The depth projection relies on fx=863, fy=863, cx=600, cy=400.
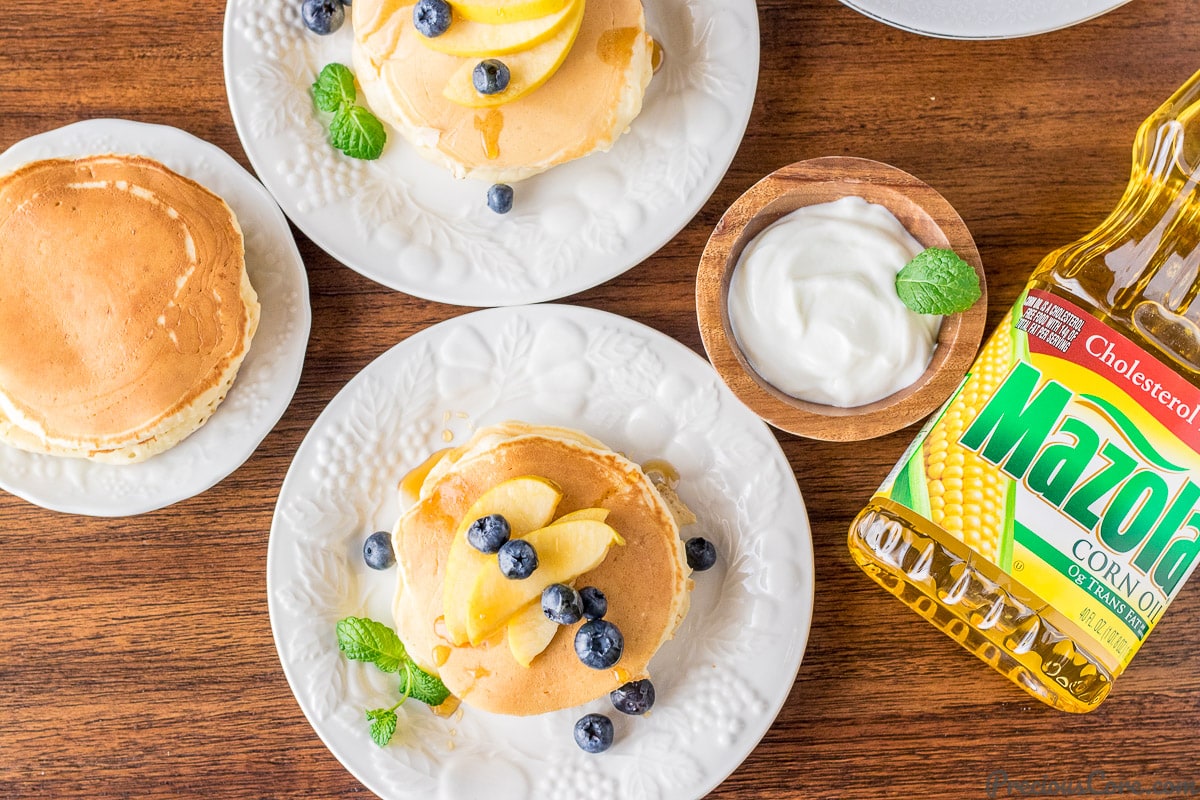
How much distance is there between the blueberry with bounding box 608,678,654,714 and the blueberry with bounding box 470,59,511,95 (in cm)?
115

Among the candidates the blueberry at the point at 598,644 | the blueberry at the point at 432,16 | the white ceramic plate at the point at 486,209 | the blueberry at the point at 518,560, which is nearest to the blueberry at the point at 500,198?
the white ceramic plate at the point at 486,209

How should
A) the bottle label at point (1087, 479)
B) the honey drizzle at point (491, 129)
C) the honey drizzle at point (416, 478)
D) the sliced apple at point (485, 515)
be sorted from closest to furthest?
the bottle label at point (1087, 479)
the sliced apple at point (485, 515)
the honey drizzle at point (491, 129)
the honey drizzle at point (416, 478)

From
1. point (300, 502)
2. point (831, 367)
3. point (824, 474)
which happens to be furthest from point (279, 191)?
point (824, 474)

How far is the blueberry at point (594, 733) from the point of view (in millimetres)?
1703

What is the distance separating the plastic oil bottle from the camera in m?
1.45

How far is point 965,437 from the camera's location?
154 cm

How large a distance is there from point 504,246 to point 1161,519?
50.6 inches

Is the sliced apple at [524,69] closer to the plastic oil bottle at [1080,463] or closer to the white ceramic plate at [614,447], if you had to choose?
the white ceramic plate at [614,447]

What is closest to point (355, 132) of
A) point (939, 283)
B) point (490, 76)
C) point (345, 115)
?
point (345, 115)

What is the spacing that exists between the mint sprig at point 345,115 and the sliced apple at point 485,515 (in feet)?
2.43

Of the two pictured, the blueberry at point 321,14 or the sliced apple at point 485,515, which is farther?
the blueberry at point 321,14

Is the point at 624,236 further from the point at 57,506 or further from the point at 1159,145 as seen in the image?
the point at 57,506

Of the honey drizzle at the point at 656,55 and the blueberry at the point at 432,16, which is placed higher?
the blueberry at the point at 432,16

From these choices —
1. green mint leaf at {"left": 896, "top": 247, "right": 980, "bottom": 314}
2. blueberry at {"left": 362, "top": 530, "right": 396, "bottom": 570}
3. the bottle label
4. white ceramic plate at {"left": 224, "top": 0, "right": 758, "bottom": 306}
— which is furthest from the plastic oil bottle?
blueberry at {"left": 362, "top": 530, "right": 396, "bottom": 570}
